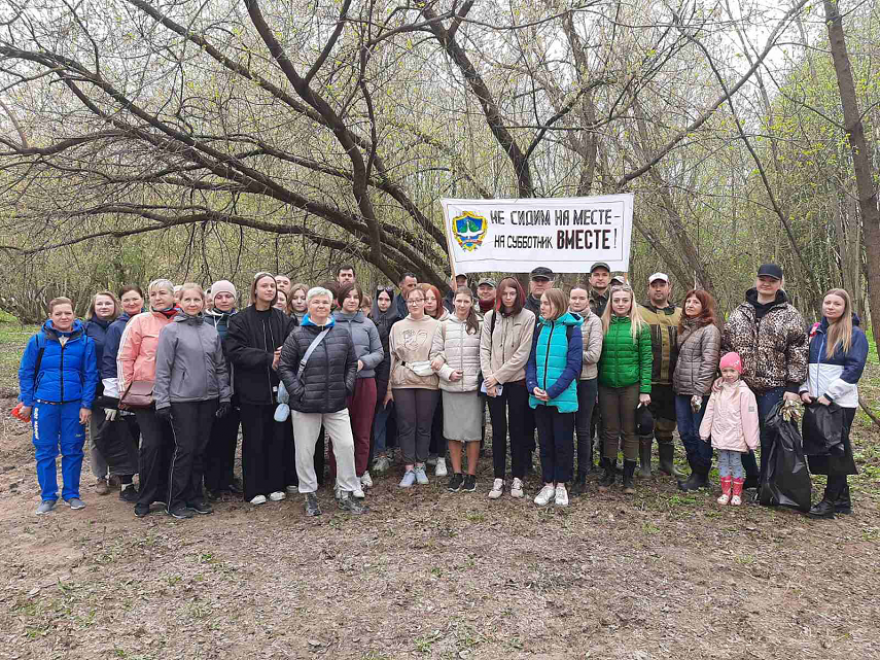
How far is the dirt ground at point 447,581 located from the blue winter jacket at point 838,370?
97 centimetres

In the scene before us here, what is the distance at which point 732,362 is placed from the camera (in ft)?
15.4

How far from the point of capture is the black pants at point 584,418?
16.0 ft

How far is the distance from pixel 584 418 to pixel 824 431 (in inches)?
69.7

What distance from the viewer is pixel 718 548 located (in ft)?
13.1

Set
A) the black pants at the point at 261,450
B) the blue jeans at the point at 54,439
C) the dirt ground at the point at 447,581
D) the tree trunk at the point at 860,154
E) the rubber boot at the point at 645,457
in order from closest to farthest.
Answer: the dirt ground at the point at 447,581, the blue jeans at the point at 54,439, the black pants at the point at 261,450, the rubber boot at the point at 645,457, the tree trunk at the point at 860,154

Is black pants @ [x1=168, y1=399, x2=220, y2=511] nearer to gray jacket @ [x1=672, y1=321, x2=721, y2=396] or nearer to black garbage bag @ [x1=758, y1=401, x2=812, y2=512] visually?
gray jacket @ [x1=672, y1=321, x2=721, y2=396]

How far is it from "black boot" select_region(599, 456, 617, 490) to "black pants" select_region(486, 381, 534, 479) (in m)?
0.75

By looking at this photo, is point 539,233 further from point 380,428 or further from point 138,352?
point 138,352

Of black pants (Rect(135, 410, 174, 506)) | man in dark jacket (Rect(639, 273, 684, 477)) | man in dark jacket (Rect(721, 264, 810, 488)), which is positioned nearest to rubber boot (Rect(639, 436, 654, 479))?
man in dark jacket (Rect(639, 273, 684, 477))

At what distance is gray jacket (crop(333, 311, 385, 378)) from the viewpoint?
4.99 m

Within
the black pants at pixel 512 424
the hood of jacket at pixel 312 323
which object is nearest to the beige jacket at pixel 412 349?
the black pants at pixel 512 424

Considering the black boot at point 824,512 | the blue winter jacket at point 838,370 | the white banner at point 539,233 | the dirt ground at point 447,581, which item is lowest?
the dirt ground at point 447,581

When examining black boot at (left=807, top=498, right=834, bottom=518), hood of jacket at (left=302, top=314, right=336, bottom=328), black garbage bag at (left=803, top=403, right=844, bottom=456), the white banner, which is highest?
the white banner

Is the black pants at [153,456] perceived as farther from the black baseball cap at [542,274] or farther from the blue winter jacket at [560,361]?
the black baseball cap at [542,274]
